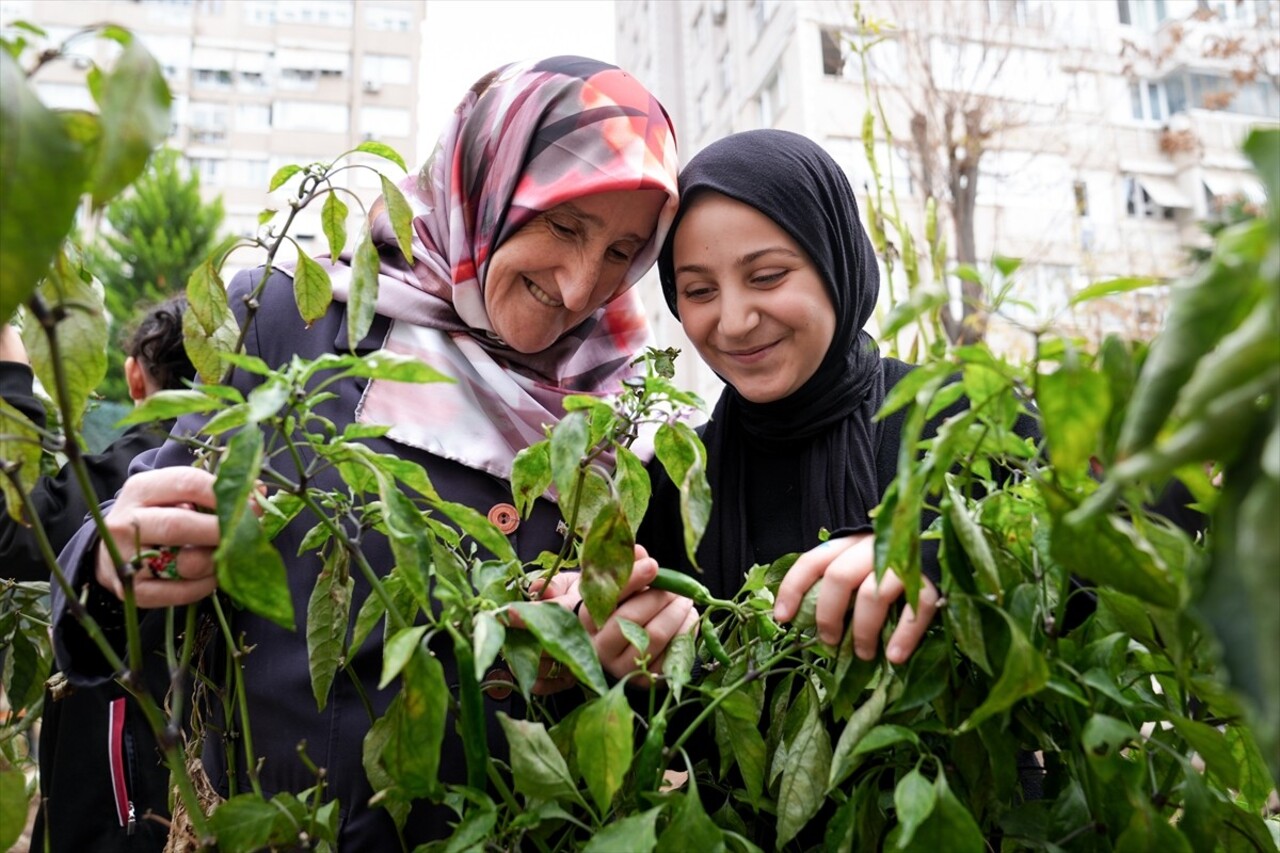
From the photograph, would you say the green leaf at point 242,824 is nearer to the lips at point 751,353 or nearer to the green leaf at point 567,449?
the green leaf at point 567,449

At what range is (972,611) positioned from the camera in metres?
0.55

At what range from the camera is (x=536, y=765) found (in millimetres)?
601

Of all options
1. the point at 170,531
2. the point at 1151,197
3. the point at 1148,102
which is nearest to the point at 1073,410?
the point at 170,531

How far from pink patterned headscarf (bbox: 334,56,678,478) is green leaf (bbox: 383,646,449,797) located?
553mm

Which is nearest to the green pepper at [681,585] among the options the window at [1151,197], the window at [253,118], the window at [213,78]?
the window at [1151,197]

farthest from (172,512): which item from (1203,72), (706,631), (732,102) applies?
(1203,72)

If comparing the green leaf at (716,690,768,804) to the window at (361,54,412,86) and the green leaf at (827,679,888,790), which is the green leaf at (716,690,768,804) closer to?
the green leaf at (827,679,888,790)

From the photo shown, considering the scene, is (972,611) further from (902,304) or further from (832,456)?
(832,456)

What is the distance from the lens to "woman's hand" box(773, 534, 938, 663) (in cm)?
60

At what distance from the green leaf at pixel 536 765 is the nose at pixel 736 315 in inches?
25.6

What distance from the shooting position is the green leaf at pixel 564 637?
580 millimetres

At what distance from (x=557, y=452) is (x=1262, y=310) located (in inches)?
15.9

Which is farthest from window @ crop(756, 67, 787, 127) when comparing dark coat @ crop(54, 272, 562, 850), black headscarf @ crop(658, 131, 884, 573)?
dark coat @ crop(54, 272, 562, 850)

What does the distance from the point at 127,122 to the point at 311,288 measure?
38cm
